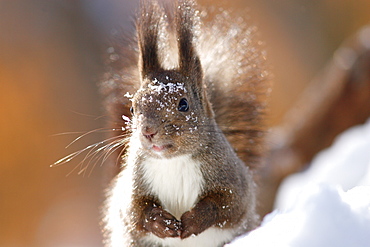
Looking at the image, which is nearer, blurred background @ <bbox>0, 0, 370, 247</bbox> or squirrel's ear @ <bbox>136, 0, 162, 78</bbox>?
squirrel's ear @ <bbox>136, 0, 162, 78</bbox>

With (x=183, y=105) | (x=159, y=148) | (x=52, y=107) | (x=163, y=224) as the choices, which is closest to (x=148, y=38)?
(x=183, y=105)

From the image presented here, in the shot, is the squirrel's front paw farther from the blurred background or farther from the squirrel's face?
the blurred background

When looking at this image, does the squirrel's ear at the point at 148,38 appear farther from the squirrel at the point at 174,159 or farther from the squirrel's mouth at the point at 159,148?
the squirrel's mouth at the point at 159,148

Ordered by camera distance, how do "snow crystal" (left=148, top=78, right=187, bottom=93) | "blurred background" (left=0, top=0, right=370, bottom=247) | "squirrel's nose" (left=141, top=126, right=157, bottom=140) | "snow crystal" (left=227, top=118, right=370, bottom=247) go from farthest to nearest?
"blurred background" (left=0, top=0, right=370, bottom=247), "snow crystal" (left=148, top=78, right=187, bottom=93), "squirrel's nose" (left=141, top=126, right=157, bottom=140), "snow crystal" (left=227, top=118, right=370, bottom=247)

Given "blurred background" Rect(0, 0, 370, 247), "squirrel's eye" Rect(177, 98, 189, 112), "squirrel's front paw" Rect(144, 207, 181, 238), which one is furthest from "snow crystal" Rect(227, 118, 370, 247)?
"blurred background" Rect(0, 0, 370, 247)

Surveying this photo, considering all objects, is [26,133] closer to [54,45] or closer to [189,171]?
[54,45]

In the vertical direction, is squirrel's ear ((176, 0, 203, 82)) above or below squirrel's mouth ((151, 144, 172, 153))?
above

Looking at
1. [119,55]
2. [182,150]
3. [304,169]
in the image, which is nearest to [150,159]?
[182,150]
